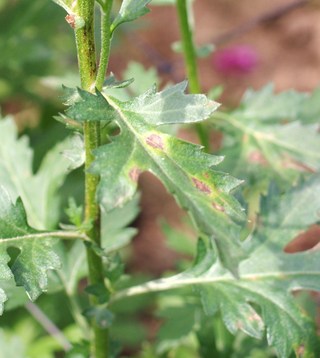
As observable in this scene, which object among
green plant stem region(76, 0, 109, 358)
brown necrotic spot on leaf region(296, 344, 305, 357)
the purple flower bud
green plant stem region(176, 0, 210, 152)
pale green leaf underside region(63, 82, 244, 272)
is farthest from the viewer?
the purple flower bud

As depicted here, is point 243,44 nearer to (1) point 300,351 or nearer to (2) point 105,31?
(1) point 300,351

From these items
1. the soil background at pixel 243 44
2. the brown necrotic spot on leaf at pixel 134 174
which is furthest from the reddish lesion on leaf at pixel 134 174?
the soil background at pixel 243 44

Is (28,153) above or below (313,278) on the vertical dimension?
above

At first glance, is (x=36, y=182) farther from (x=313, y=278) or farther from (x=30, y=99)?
(x=30, y=99)

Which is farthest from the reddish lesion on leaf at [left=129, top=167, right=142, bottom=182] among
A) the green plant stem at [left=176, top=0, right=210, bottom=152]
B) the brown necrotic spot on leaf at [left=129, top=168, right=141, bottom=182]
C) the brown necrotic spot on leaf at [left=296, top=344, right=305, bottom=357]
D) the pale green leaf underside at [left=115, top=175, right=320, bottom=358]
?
the green plant stem at [left=176, top=0, right=210, bottom=152]

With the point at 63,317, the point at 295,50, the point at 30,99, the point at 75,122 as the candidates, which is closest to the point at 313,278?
the point at 75,122

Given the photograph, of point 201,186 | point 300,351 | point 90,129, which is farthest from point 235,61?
point 201,186

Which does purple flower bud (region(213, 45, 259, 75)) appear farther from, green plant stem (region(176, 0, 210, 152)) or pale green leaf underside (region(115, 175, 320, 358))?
pale green leaf underside (region(115, 175, 320, 358))
